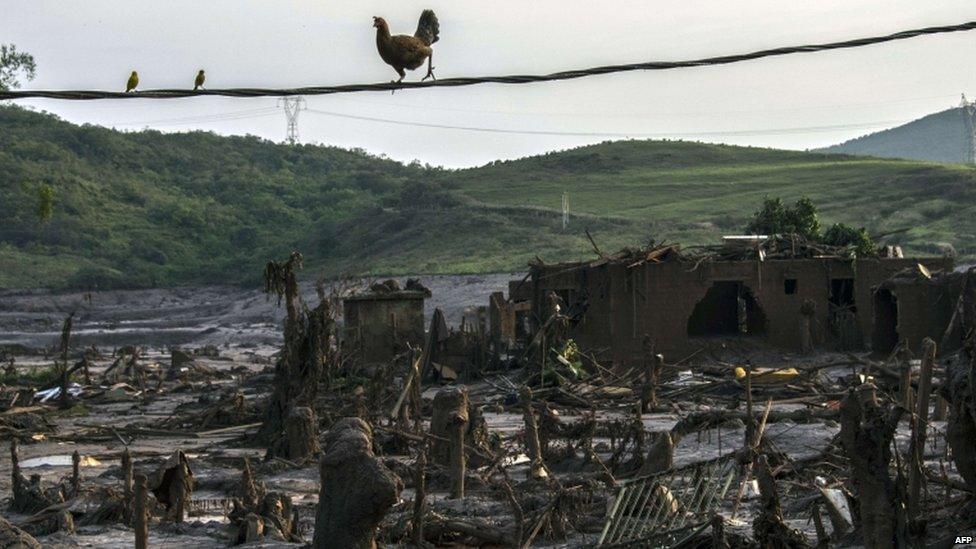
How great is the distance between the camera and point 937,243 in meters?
61.2

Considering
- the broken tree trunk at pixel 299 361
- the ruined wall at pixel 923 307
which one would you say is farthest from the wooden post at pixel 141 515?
the ruined wall at pixel 923 307

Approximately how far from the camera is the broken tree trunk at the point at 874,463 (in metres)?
9.30

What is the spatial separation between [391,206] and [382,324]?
5344 centimetres

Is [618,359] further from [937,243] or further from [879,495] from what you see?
[937,243]

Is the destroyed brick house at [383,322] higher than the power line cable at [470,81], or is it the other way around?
the power line cable at [470,81]

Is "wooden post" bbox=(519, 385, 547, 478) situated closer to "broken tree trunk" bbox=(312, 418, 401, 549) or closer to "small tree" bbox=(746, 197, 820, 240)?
"broken tree trunk" bbox=(312, 418, 401, 549)

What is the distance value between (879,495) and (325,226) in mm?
80028

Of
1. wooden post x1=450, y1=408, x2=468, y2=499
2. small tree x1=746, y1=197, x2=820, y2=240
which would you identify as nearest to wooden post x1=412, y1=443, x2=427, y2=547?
wooden post x1=450, y1=408, x2=468, y2=499

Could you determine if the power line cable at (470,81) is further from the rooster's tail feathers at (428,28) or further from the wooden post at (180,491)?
the wooden post at (180,491)

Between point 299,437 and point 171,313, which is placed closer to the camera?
point 299,437

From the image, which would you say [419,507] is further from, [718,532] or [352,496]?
[718,532]

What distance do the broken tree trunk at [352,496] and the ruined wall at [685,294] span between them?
22.0m

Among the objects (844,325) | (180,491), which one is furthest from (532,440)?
(844,325)

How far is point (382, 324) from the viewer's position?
34875mm
